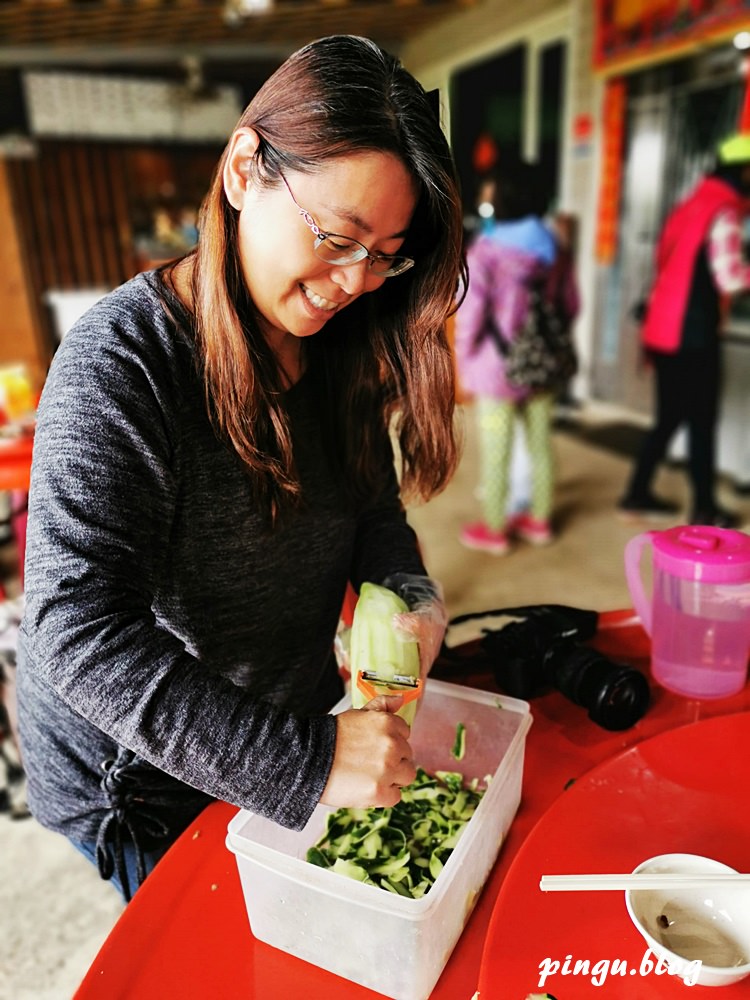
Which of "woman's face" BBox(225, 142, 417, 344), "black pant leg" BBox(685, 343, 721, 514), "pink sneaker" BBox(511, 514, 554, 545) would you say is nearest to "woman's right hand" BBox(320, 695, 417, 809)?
"woman's face" BBox(225, 142, 417, 344)

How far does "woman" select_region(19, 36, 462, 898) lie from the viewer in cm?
68

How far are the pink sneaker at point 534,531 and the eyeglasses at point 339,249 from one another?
2794 millimetres

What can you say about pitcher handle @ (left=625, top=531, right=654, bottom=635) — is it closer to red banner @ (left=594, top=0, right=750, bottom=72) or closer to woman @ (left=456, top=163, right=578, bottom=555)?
woman @ (left=456, top=163, right=578, bottom=555)

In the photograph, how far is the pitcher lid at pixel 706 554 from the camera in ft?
3.08

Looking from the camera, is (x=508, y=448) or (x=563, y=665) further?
(x=508, y=448)

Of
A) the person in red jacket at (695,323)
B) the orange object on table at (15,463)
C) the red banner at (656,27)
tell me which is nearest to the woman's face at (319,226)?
the orange object on table at (15,463)

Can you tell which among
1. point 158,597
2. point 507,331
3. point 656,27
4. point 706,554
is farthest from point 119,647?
point 656,27

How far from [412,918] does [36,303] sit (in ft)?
27.1

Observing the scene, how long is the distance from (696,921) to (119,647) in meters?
0.56

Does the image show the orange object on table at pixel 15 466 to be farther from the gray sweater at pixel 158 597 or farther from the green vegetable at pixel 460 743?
the green vegetable at pixel 460 743

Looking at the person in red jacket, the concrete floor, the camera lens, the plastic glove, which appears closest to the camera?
the plastic glove

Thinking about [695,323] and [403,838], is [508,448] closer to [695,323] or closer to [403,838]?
[695,323]

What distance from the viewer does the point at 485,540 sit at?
347 centimetres

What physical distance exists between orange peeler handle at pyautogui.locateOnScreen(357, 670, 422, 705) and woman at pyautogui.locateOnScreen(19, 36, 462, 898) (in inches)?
0.8
